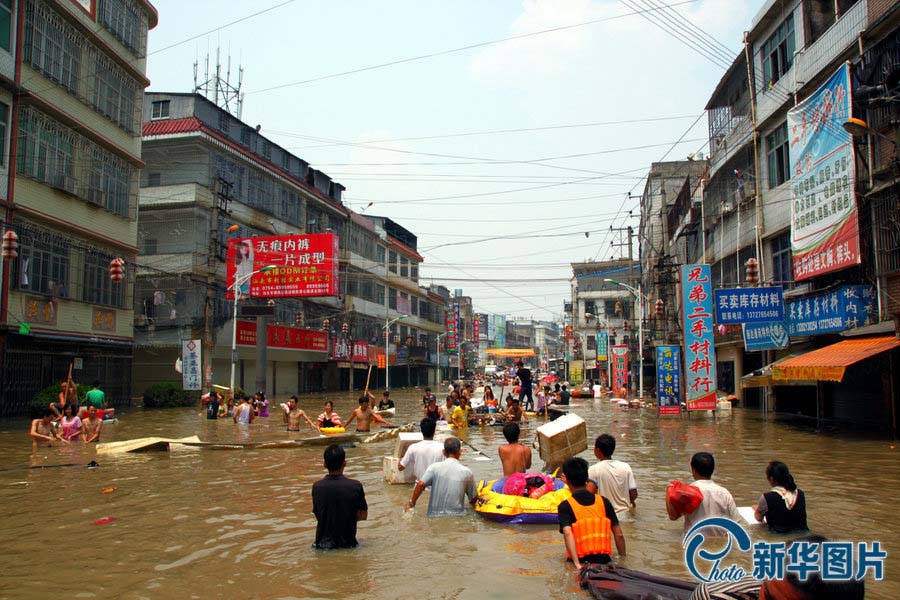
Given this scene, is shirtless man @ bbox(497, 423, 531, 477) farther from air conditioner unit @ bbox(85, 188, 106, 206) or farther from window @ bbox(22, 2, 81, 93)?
air conditioner unit @ bbox(85, 188, 106, 206)

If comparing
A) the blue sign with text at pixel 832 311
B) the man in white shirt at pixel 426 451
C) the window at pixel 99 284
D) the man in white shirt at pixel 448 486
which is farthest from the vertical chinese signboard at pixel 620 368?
the man in white shirt at pixel 448 486

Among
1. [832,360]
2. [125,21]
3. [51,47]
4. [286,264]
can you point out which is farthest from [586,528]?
[125,21]

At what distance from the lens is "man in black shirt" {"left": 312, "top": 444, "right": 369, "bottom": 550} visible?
744 cm

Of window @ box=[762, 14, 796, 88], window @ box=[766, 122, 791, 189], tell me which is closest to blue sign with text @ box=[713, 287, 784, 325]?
window @ box=[766, 122, 791, 189]

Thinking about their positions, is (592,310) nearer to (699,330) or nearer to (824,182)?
(699,330)

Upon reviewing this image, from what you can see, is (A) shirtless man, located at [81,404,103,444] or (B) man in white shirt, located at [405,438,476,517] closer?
(B) man in white shirt, located at [405,438,476,517]

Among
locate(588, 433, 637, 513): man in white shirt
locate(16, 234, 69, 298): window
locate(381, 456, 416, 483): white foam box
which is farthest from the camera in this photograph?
locate(16, 234, 69, 298): window

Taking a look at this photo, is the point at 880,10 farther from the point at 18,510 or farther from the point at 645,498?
the point at 18,510

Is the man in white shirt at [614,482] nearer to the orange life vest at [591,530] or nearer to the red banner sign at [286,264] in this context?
the orange life vest at [591,530]

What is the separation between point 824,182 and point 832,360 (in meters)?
5.62

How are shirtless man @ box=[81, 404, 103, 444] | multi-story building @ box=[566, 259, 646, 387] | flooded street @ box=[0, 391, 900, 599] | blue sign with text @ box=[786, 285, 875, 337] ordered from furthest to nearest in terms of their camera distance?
multi-story building @ box=[566, 259, 646, 387]
blue sign with text @ box=[786, 285, 875, 337]
shirtless man @ box=[81, 404, 103, 444]
flooded street @ box=[0, 391, 900, 599]

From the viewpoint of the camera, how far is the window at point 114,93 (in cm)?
2992

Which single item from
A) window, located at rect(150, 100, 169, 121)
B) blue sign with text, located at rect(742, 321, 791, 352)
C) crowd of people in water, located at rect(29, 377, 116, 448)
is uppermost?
window, located at rect(150, 100, 169, 121)

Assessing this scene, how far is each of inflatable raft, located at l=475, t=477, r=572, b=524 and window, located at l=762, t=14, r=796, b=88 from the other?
21.1 m
